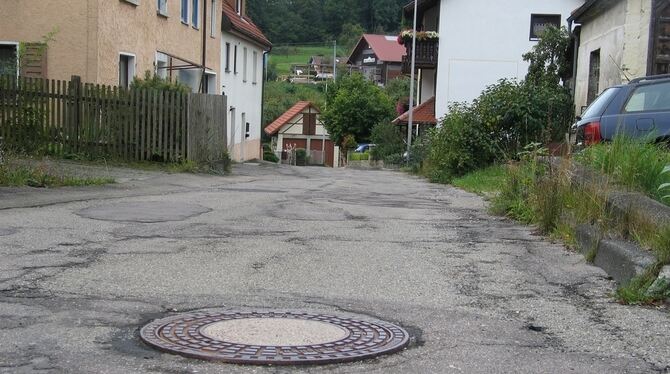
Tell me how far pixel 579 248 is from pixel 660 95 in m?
5.38

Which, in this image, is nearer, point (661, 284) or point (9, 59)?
point (661, 284)

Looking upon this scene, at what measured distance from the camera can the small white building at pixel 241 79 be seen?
3450cm

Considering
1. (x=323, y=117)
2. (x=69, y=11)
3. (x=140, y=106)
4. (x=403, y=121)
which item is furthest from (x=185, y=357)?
(x=323, y=117)

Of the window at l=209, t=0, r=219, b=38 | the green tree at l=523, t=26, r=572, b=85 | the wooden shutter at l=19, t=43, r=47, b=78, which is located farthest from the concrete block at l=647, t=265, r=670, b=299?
the window at l=209, t=0, r=219, b=38

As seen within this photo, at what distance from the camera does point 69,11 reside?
18984mm

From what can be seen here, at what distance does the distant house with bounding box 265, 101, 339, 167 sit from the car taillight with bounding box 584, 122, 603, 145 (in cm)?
6012

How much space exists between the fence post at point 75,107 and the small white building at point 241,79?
15019 millimetres

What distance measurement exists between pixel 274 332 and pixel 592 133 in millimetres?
8431

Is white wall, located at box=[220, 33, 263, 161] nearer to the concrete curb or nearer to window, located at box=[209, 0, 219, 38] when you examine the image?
window, located at box=[209, 0, 219, 38]

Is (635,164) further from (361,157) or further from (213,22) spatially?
(361,157)

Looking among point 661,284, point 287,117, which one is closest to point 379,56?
point 287,117

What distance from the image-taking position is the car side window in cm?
1206

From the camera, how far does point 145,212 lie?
10.3m

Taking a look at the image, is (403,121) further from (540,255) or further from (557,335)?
(557,335)
